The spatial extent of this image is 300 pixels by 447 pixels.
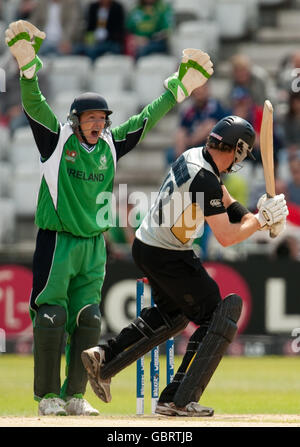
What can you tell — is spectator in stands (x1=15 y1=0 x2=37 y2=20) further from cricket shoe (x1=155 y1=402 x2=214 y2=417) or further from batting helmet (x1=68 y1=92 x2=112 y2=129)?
cricket shoe (x1=155 y1=402 x2=214 y2=417)

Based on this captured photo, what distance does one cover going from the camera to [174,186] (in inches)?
286

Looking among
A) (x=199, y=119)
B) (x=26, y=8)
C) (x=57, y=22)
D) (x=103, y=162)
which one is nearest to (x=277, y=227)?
(x=103, y=162)

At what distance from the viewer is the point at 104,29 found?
16.1 meters

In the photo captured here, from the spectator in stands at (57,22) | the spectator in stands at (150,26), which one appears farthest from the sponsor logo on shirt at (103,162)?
the spectator in stands at (57,22)

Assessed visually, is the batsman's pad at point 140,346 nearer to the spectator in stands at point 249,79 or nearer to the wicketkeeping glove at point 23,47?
the wicketkeeping glove at point 23,47

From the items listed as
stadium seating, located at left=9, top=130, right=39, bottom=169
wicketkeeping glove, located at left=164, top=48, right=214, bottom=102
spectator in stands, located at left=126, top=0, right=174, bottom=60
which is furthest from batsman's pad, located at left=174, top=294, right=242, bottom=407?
spectator in stands, located at left=126, top=0, right=174, bottom=60

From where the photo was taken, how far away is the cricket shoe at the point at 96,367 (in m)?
7.38

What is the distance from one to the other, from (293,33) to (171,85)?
885 cm

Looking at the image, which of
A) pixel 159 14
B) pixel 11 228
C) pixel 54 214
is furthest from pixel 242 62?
pixel 54 214

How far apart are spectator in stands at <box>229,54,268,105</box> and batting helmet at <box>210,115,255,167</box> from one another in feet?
22.2

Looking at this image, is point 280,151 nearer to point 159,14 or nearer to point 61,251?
point 159,14

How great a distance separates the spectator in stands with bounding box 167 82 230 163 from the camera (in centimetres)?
1327

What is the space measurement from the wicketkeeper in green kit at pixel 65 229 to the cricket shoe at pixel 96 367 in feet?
0.77

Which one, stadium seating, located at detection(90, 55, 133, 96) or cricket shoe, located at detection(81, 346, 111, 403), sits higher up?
stadium seating, located at detection(90, 55, 133, 96)
